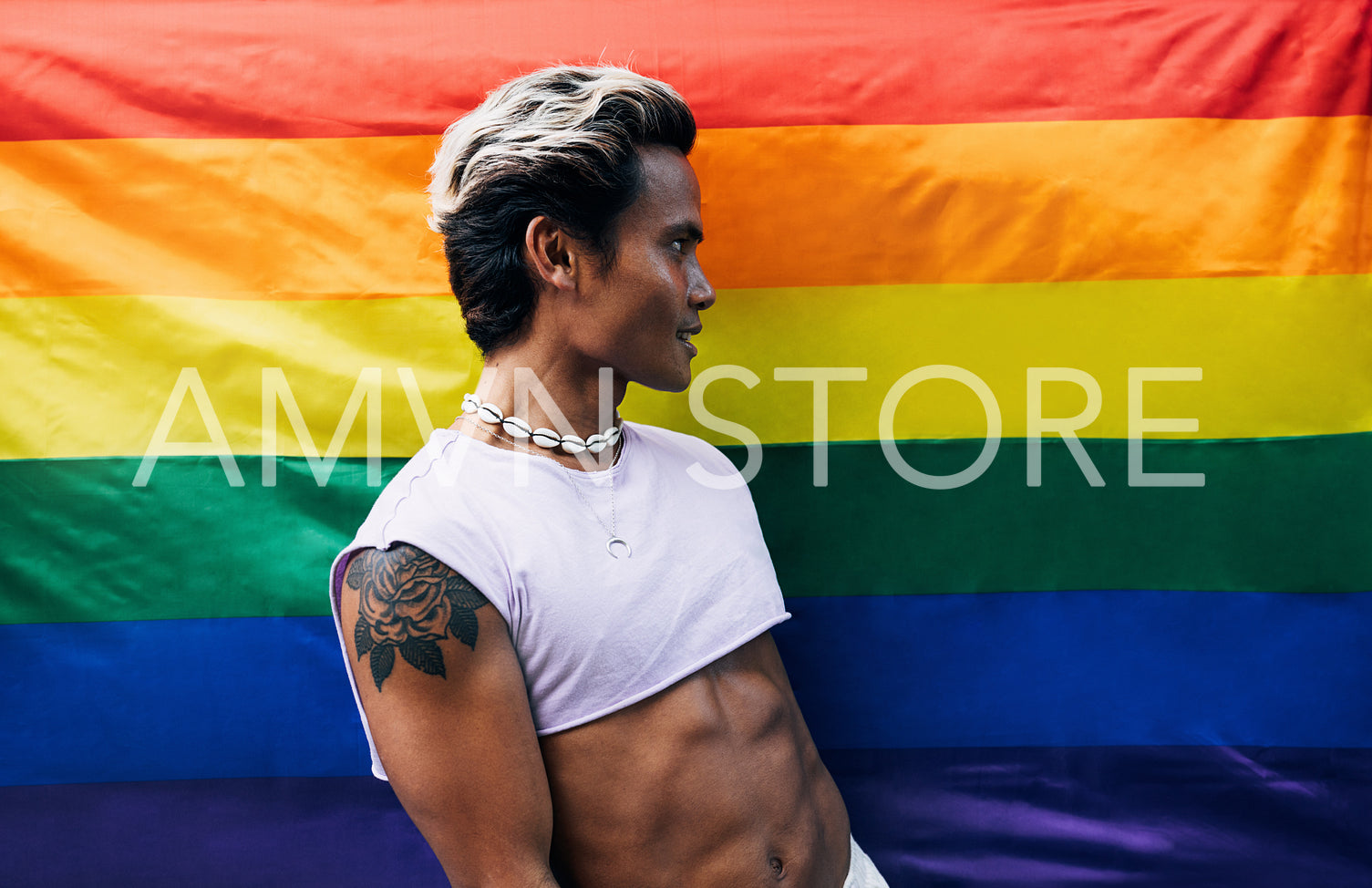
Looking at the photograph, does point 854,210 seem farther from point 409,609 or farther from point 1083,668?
point 409,609

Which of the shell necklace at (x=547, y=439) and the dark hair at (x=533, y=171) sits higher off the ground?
the dark hair at (x=533, y=171)

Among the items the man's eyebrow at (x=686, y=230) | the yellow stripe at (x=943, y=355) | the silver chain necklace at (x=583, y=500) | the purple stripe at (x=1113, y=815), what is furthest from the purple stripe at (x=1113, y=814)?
the man's eyebrow at (x=686, y=230)

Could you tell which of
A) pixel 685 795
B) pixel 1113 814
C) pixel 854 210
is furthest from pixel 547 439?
pixel 1113 814

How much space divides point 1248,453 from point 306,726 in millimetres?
1880

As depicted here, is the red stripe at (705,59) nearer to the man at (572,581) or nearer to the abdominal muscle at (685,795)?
the man at (572,581)

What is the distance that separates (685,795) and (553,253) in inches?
29.2

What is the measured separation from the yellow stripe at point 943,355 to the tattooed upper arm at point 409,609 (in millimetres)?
661

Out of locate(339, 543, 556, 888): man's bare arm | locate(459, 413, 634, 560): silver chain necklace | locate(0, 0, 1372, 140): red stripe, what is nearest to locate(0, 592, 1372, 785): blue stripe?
locate(459, 413, 634, 560): silver chain necklace

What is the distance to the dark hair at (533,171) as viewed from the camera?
1201 mm

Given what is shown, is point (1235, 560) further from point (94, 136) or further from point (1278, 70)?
point (94, 136)

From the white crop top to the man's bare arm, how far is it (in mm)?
47

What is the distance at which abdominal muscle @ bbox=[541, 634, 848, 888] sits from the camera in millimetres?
1158

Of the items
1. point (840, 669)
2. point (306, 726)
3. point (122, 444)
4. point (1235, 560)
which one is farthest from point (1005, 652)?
point (122, 444)

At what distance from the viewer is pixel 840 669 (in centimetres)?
175
